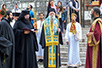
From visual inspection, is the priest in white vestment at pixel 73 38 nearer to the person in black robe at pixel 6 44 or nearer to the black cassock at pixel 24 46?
the black cassock at pixel 24 46

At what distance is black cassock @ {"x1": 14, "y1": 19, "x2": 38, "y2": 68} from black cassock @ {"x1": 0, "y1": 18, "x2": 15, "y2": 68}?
46 cm

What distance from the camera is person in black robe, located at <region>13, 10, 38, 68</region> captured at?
819cm

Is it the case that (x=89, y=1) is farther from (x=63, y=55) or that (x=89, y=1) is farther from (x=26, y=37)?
(x=26, y=37)

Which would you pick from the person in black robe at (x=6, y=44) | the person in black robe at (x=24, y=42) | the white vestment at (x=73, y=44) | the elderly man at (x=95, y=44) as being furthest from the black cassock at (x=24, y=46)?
the white vestment at (x=73, y=44)

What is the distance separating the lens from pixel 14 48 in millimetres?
7859

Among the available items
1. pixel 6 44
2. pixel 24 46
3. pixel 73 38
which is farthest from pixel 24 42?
pixel 73 38

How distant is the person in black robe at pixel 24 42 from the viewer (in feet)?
26.9

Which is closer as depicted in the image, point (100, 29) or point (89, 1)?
point (100, 29)

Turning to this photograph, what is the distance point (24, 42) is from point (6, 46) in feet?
4.84

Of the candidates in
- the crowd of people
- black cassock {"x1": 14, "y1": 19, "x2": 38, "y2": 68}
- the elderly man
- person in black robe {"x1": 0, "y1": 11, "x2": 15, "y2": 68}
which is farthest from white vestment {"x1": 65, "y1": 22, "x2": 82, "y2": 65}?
person in black robe {"x1": 0, "y1": 11, "x2": 15, "y2": 68}

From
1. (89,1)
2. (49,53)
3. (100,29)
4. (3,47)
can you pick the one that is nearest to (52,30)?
(49,53)

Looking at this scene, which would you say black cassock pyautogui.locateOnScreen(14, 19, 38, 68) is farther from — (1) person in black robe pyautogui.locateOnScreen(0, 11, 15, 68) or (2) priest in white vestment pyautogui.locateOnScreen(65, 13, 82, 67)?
(2) priest in white vestment pyautogui.locateOnScreen(65, 13, 82, 67)

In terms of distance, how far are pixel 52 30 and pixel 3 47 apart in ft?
9.56

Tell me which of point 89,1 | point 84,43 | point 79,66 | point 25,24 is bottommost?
point 79,66
